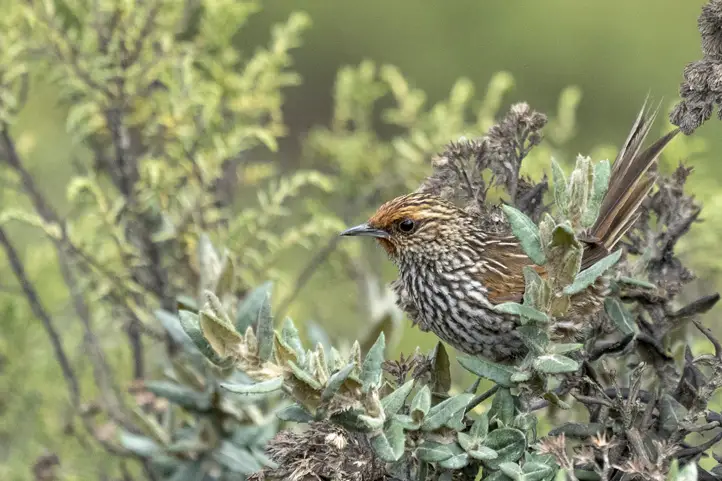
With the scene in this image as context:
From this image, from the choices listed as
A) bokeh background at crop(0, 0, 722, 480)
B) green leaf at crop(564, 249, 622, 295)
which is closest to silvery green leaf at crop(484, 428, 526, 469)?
green leaf at crop(564, 249, 622, 295)

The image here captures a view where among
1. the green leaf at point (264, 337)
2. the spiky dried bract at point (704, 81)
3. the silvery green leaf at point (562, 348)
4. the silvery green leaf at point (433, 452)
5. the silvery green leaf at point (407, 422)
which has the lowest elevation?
the silvery green leaf at point (433, 452)

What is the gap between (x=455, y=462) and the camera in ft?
5.45

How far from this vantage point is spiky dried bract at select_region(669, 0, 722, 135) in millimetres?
1719

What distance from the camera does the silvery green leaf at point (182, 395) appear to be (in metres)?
2.53

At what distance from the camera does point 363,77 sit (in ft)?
12.2

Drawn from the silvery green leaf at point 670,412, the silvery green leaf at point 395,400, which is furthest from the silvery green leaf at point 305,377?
the silvery green leaf at point 670,412

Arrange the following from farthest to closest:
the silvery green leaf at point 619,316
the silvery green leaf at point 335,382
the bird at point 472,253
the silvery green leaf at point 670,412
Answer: the bird at point 472,253 < the silvery green leaf at point 619,316 < the silvery green leaf at point 670,412 < the silvery green leaf at point 335,382

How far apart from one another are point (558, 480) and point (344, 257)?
2.15 m

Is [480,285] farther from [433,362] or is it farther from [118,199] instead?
[118,199]

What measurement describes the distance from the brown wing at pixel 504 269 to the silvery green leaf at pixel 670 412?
44 cm

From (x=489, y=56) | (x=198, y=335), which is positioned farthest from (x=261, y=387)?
(x=489, y=56)

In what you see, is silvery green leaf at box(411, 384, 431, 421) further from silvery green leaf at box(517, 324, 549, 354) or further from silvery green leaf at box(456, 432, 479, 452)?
silvery green leaf at box(517, 324, 549, 354)

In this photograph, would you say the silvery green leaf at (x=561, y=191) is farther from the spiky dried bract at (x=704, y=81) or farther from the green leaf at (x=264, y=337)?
the green leaf at (x=264, y=337)

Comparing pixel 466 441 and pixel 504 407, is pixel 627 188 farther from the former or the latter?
pixel 466 441
